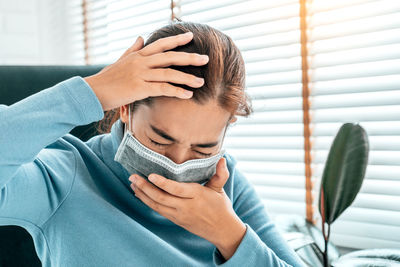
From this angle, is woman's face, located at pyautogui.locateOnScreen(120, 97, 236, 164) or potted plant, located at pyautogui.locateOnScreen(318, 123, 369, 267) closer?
woman's face, located at pyautogui.locateOnScreen(120, 97, 236, 164)

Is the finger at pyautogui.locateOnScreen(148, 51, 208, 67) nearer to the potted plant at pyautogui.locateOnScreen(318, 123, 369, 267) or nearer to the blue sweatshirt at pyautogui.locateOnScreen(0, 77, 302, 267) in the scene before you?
the blue sweatshirt at pyautogui.locateOnScreen(0, 77, 302, 267)

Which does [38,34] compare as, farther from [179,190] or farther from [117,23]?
[179,190]

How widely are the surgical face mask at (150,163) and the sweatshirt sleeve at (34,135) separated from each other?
150 mm

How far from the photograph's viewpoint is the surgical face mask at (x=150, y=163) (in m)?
0.76

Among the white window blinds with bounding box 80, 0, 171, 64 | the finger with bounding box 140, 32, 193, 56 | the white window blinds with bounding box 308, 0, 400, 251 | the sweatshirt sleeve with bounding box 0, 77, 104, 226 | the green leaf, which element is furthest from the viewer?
the white window blinds with bounding box 80, 0, 171, 64

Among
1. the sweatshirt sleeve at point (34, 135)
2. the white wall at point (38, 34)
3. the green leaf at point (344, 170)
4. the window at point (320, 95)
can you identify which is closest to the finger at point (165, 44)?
the sweatshirt sleeve at point (34, 135)

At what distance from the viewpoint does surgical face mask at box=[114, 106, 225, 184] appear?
2.51ft

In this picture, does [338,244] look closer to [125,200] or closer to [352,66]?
[352,66]

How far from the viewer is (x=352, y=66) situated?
128 cm

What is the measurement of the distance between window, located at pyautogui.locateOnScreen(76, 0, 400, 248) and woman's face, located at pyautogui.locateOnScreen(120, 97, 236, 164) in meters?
0.67

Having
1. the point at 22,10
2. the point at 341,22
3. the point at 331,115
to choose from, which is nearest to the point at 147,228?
the point at 331,115

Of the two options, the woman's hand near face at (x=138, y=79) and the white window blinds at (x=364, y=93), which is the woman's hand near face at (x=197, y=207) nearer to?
the woman's hand near face at (x=138, y=79)

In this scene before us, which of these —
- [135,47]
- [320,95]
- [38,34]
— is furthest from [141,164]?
[38,34]

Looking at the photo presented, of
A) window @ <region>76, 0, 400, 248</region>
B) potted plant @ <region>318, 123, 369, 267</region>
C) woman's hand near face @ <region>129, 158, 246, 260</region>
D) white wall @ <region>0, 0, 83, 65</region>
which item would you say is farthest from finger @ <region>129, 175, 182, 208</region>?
white wall @ <region>0, 0, 83, 65</region>
